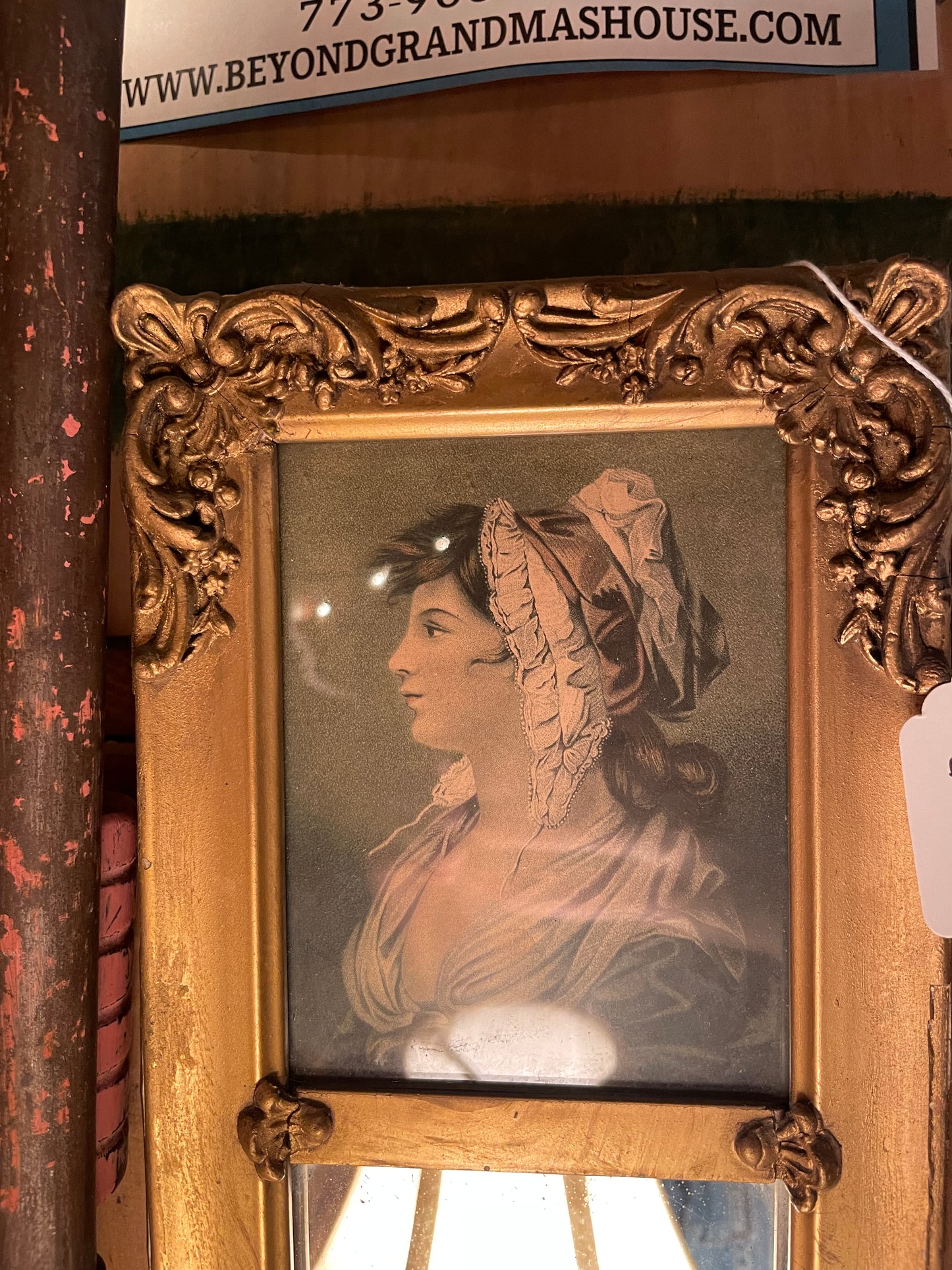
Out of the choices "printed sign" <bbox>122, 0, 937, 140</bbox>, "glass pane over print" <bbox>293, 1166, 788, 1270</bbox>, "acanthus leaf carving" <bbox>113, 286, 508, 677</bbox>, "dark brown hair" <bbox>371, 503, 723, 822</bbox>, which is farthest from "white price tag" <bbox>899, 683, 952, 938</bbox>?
→ "printed sign" <bbox>122, 0, 937, 140</bbox>

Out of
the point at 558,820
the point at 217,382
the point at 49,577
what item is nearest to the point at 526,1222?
the point at 558,820

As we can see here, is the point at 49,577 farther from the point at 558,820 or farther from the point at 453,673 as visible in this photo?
the point at 558,820

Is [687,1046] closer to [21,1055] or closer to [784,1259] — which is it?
[784,1259]

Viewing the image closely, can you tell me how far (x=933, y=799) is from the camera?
0.71 m

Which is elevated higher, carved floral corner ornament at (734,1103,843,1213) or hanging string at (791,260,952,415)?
hanging string at (791,260,952,415)

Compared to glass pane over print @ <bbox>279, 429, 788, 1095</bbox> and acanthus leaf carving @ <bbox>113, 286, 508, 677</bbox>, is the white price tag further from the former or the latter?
acanthus leaf carving @ <bbox>113, 286, 508, 677</bbox>

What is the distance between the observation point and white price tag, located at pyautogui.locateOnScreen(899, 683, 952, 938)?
712mm

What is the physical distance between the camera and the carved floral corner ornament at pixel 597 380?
2.45 ft

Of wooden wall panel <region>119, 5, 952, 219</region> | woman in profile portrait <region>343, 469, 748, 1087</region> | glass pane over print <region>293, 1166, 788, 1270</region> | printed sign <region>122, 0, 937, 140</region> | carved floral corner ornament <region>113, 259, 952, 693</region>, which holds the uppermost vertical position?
printed sign <region>122, 0, 937, 140</region>

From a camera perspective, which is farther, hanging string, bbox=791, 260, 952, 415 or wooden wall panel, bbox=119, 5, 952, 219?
wooden wall panel, bbox=119, 5, 952, 219

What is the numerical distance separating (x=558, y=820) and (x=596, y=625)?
0.63 feet

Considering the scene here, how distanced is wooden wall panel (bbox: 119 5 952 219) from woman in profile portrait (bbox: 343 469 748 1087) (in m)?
0.37

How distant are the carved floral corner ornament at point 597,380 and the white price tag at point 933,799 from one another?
0.04m

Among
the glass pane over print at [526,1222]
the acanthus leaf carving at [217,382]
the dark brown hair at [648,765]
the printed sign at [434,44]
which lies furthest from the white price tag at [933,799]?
the printed sign at [434,44]
